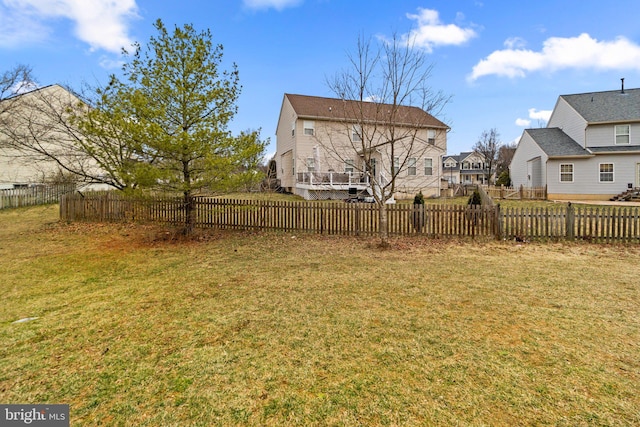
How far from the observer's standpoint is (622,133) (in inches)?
877

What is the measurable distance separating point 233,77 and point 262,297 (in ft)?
22.8

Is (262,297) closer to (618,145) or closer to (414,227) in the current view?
(414,227)

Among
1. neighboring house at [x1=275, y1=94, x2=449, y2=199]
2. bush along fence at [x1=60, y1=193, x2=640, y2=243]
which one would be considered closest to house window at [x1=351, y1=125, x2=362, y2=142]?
neighboring house at [x1=275, y1=94, x2=449, y2=199]

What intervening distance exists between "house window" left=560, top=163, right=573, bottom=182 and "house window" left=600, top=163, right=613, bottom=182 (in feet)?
6.08

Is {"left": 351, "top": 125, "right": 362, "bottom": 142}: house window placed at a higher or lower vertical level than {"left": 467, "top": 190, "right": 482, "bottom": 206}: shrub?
higher

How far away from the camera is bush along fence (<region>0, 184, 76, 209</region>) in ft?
57.1

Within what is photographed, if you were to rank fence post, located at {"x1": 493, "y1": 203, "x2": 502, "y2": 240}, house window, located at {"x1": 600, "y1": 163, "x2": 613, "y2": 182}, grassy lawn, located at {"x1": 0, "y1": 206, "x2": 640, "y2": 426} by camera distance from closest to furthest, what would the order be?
grassy lawn, located at {"x1": 0, "y1": 206, "x2": 640, "y2": 426}, fence post, located at {"x1": 493, "y1": 203, "x2": 502, "y2": 240}, house window, located at {"x1": 600, "y1": 163, "x2": 613, "y2": 182}

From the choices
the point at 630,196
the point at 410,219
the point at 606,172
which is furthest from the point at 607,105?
the point at 410,219

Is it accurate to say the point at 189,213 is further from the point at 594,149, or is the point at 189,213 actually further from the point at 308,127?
the point at 594,149

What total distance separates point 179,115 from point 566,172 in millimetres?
27349

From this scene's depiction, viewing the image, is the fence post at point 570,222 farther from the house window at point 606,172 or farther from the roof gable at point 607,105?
the roof gable at point 607,105

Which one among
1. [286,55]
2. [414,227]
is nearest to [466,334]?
[414,227]

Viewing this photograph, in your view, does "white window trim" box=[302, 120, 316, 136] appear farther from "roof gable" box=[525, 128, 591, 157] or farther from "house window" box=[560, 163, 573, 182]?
"house window" box=[560, 163, 573, 182]

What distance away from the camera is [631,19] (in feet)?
45.8
